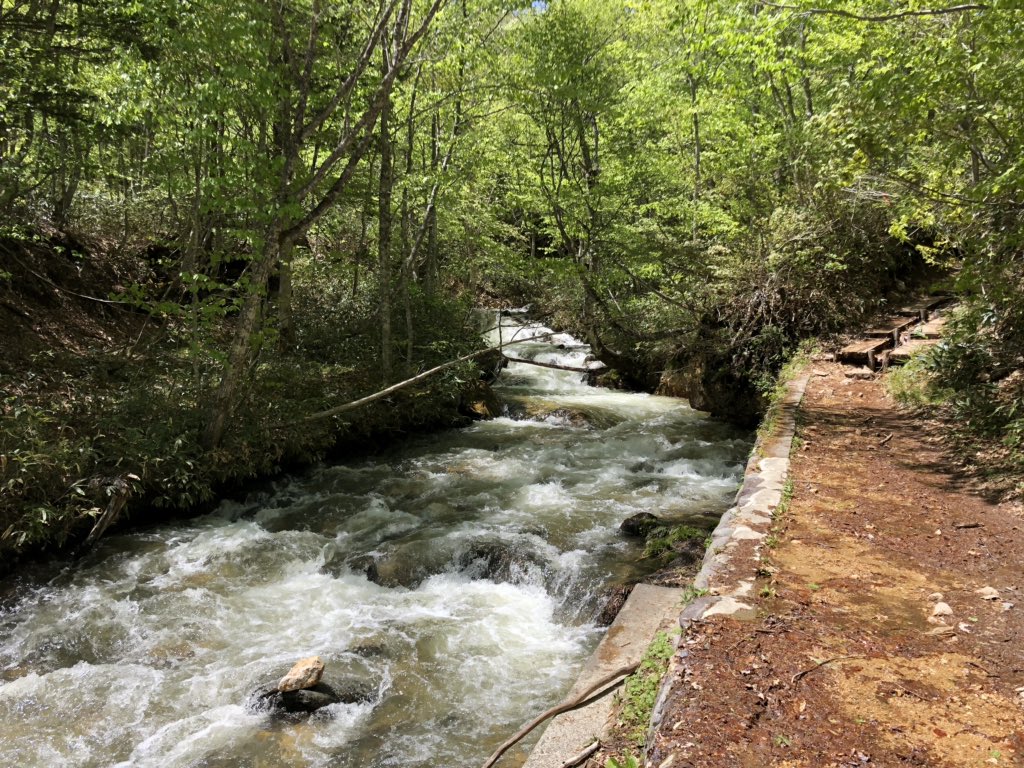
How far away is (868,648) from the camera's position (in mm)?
3510

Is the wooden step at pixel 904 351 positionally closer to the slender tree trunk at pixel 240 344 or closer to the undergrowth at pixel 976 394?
the undergrowth at pixel 976 394

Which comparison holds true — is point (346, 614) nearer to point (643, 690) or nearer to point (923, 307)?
point (643, 690)

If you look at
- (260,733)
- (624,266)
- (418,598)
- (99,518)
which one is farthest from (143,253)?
(260,733)

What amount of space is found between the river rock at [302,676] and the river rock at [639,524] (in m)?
3.86

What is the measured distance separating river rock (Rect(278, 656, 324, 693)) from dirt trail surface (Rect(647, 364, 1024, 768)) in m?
3.00

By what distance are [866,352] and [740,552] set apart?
327 inches

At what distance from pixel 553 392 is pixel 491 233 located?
4.89 m

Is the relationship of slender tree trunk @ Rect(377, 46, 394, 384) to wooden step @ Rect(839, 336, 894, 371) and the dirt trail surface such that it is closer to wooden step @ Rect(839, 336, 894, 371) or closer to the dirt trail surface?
the dirt trail surface

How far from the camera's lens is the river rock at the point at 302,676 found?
4.70 m

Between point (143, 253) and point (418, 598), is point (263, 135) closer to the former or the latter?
point (418, 598)

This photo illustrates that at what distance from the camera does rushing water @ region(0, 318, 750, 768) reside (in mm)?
4426

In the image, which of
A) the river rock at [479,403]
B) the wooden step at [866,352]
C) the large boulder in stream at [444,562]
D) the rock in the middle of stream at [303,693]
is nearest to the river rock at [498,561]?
the large boulder in stream at [444,562]

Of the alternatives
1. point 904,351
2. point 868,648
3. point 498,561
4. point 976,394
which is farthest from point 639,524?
point 904,351

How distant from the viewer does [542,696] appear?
15.8 feet
